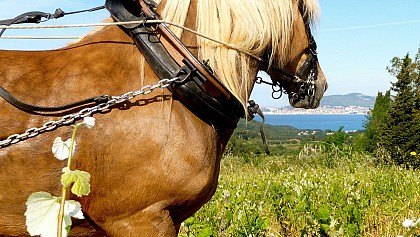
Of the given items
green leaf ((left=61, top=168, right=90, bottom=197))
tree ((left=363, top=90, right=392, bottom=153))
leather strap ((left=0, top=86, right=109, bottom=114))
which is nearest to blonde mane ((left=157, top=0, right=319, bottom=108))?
leather strap ((left=0, top=86, right=109, bottom=114))

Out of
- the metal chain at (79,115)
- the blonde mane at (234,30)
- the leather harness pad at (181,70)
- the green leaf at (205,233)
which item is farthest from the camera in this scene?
the green leaf at (205,233)

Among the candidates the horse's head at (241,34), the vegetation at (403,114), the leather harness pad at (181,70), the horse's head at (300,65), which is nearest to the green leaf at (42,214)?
the leather harness pad at (181,70)

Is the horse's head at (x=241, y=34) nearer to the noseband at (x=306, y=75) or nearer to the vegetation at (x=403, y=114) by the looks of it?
the noseband at (x=306, y=75)

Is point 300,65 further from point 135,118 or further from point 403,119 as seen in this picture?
point 403,119

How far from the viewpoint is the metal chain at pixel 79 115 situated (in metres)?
2.41

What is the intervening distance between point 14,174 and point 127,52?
791mm

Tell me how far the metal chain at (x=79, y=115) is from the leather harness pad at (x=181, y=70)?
6cm

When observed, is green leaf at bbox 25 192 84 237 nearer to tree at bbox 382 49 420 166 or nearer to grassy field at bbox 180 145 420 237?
grassy field at bbox 180 145 420 237

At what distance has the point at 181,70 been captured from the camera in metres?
2.57

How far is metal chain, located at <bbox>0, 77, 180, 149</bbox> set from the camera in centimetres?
241

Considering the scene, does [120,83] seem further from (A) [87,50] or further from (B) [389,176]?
(B) [389,176]

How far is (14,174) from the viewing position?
97.0 inches

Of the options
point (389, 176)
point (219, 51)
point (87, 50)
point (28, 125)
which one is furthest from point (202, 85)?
point (389, 176)

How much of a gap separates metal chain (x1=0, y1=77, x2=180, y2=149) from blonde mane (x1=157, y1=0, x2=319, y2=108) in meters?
0.30
